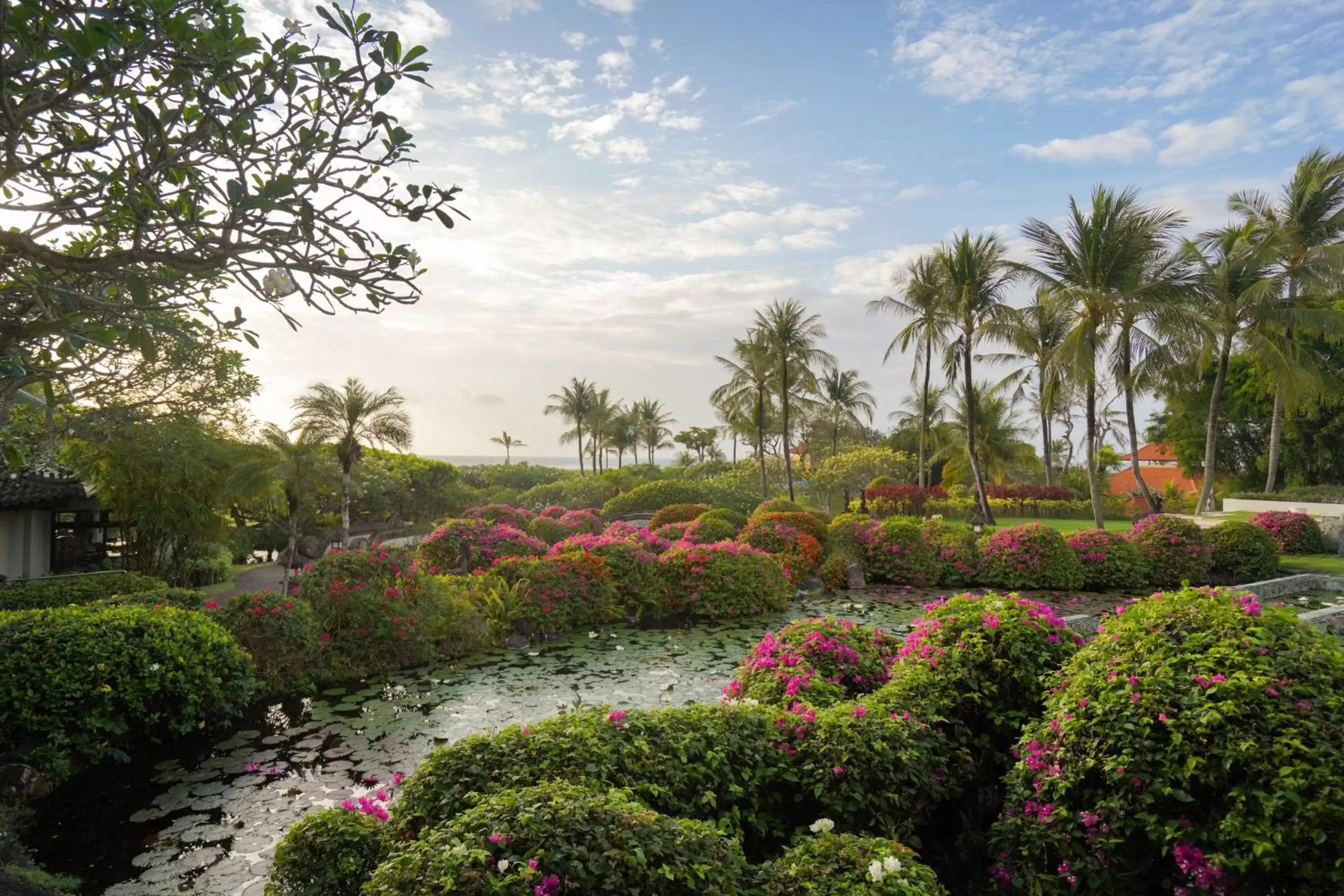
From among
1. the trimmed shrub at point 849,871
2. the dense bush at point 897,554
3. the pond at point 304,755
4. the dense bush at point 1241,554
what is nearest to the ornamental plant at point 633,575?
the pond at point 304,755

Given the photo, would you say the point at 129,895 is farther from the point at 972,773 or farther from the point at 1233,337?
the point at 1233,337

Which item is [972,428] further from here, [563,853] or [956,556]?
[563,853]

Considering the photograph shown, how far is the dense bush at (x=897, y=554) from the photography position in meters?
15.6

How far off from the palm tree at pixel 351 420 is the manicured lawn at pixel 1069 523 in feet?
62.7

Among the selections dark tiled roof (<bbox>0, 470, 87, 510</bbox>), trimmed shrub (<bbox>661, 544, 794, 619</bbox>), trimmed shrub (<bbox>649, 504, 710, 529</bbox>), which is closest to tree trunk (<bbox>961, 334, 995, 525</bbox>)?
trimmed shrub (<bbox>649, 504, 710, 529</bbox>)

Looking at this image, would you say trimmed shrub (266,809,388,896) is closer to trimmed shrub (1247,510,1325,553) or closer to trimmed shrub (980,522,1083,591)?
trimmed shrub (980,522,1083,591)

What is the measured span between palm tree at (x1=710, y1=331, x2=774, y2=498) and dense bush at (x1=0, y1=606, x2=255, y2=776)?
2432cm

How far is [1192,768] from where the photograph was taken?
3.01m

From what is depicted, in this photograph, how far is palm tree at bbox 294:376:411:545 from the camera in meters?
17.9

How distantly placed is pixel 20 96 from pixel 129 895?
173 inches

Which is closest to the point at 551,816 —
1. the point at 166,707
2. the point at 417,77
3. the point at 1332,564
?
the point at 417,77

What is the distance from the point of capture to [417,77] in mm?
3307

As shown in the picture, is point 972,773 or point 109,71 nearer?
point 109,71

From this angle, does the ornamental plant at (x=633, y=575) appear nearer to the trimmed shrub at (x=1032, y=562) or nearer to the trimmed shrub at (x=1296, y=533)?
the trimmed shrub at (x=1032, y=562)
